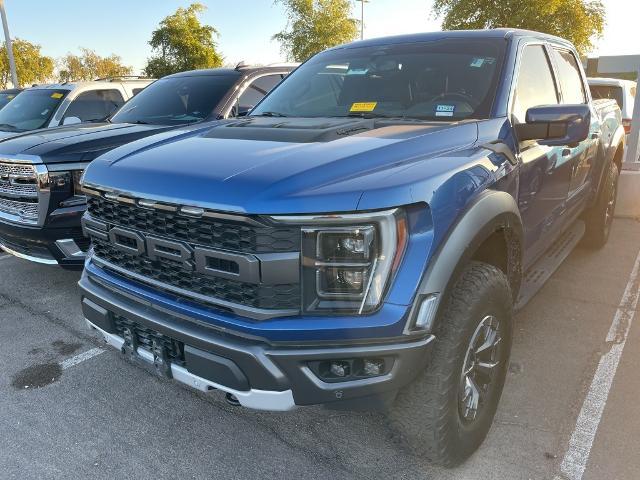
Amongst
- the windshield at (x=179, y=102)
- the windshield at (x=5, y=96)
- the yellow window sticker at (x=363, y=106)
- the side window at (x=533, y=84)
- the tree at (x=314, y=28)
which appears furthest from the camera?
the tree at (x=314, y=28)

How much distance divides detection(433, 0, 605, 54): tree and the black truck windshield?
26.3 m

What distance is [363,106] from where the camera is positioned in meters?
3.11

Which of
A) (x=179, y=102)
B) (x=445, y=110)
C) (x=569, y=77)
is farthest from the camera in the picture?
(x=179, y=102)

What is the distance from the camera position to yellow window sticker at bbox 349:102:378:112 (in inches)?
121

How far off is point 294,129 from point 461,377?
1.37 m

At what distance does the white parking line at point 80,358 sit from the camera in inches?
135

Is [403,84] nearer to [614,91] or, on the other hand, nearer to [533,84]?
[533,84]

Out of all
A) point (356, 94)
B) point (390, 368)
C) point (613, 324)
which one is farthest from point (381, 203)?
point (613, 324)

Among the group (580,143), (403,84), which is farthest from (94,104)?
(580,143)

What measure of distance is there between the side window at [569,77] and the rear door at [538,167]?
204 mm

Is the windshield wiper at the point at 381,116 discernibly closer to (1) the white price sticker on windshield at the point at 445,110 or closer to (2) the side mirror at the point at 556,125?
(1) the white price sticker on windshield at the point at 445,110

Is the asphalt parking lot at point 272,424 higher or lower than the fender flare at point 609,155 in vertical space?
lower

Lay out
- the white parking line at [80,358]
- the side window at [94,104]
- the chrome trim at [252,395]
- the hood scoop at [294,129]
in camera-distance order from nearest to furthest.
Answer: the chrome trim at [252,395] → the hood scoop at [294,129] → the white parking line at [80,358] → the side window at [94,104]

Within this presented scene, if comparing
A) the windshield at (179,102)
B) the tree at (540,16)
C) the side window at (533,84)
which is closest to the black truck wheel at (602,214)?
the side window at (533,84)
